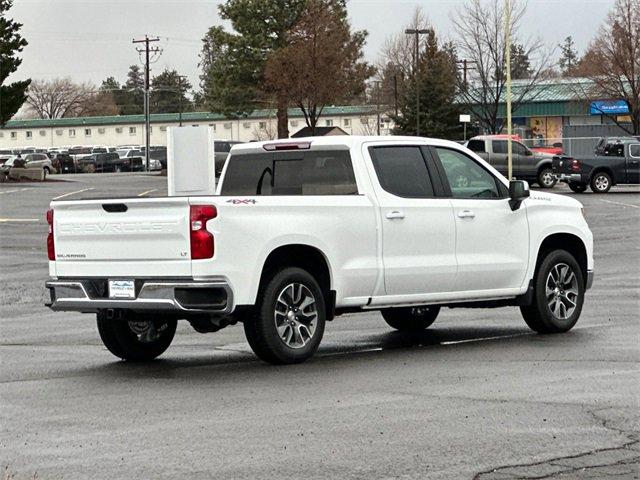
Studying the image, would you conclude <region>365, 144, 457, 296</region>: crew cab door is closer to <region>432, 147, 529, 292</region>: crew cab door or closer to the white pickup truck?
the white pickup truck

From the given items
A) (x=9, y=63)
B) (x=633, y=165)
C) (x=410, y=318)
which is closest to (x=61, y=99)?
(x=9, y=63)

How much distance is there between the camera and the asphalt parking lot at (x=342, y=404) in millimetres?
7246

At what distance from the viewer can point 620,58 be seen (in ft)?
274

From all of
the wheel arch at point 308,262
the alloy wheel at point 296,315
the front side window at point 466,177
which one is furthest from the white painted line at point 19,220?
the alloy wheel at point 296,315

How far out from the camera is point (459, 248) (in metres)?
12.5

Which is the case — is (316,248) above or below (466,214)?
below

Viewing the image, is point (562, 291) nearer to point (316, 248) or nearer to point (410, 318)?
point (410, 318)

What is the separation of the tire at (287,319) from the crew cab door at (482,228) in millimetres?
1786

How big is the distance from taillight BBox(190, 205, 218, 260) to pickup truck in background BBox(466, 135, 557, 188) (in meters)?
42.3

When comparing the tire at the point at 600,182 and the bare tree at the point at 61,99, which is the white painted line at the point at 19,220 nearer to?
the tire at the point at 600,182

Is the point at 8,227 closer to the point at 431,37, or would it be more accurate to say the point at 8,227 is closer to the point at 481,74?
the point at 481,74

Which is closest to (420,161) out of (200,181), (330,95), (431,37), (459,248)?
(459,248)

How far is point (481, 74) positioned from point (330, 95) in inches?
510

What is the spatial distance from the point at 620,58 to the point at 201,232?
76203mm
